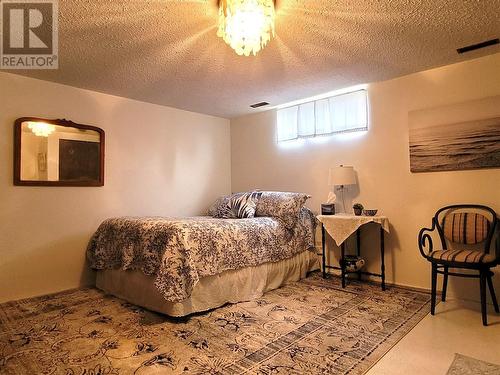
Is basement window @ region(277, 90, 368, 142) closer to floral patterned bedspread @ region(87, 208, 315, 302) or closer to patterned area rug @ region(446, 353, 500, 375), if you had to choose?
floral patterned bedspread @ region(87, 208, 315, 302)

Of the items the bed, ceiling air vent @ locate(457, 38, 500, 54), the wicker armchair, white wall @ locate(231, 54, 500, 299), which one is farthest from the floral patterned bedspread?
ceiling air vent @ locate(457, 38, 500, 54)

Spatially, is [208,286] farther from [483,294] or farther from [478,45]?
[478,45]

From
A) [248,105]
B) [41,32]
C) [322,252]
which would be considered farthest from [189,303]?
[248,105]

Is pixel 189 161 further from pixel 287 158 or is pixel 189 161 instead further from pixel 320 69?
pixel 320 69

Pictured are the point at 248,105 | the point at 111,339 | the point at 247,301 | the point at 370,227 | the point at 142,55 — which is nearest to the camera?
the point at 111,339

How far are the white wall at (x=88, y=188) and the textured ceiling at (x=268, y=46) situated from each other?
26 cm

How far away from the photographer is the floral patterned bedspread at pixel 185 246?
2.51 metres

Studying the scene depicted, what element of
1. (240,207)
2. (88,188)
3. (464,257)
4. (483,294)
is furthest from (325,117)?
(88,188)

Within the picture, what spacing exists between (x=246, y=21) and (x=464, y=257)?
2.40 metres

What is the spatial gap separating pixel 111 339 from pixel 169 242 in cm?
78

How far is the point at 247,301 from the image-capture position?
3.03 metres

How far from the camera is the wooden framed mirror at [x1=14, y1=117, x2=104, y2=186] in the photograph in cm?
316

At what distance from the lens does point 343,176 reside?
3559 millimetres

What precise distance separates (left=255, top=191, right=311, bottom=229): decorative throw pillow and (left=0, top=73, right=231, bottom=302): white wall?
4.43 ft
